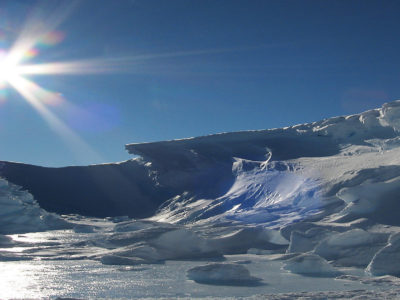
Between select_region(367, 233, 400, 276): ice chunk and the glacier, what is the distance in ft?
0.07

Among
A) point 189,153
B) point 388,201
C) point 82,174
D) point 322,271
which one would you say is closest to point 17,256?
point 322,271

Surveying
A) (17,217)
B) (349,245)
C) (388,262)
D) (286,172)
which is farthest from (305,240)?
(17,217)

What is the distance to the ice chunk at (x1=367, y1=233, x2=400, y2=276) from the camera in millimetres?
10898

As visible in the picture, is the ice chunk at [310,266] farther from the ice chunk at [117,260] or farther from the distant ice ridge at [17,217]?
the distant ice ridge at [17,217]

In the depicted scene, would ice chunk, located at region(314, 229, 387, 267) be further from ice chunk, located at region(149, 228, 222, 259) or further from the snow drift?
ice chunk, located at region(149, 228, 222, 259)

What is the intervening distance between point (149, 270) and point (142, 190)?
24889 mm

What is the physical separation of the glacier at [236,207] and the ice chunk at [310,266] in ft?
0.08

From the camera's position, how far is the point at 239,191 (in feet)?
89.3

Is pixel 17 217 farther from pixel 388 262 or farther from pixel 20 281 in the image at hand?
pixel 388 262

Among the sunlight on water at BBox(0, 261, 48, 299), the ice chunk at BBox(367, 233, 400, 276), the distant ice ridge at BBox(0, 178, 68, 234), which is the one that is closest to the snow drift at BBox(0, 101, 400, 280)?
the ice chunk at BBox(367, 233, 400, 276)

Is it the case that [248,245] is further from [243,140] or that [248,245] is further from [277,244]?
[243,140]

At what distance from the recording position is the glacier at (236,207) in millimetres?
12477

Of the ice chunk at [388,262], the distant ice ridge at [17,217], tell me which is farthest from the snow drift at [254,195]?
the distant ice ridge at [17,217]

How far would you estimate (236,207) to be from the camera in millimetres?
25406
